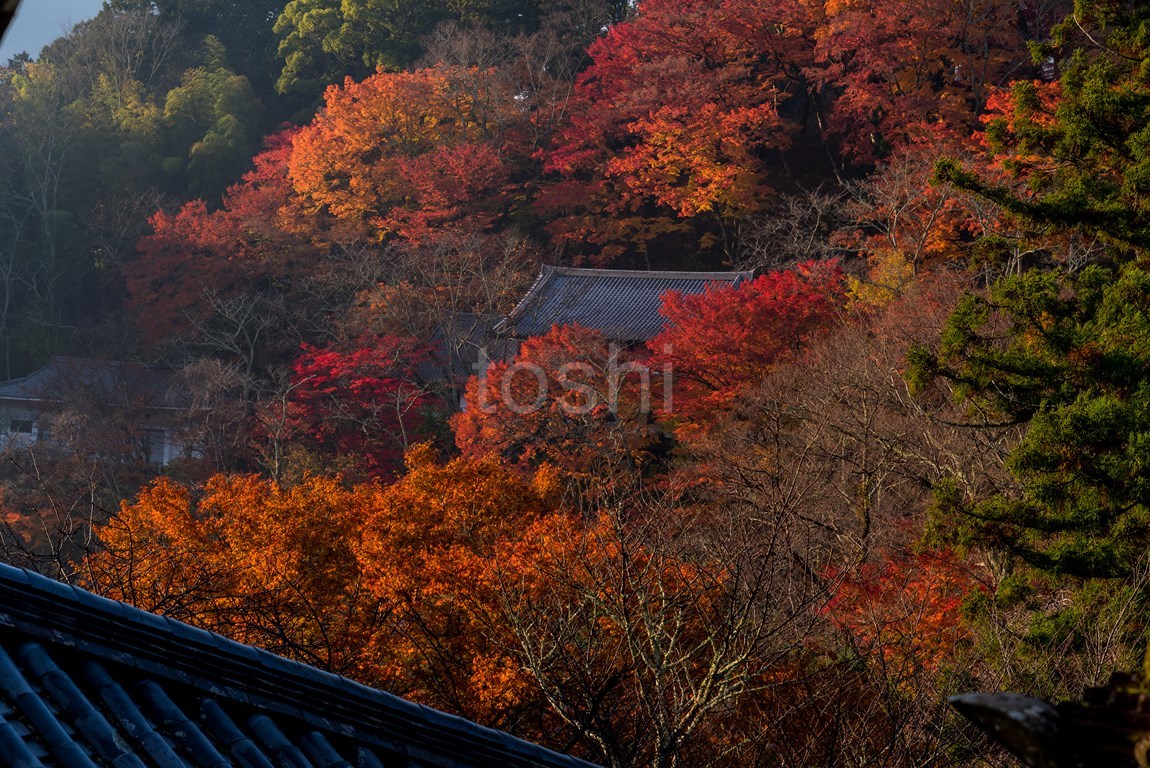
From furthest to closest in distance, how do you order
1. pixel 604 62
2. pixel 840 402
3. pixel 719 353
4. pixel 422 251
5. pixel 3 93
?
pixel 3 93 < pixel 604 62 < pixel 422 251 < pixel 719 353 < pixel 840 402

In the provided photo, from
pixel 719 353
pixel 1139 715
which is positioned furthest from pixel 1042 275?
pixel 719 353

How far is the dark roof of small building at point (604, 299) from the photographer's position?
2808 cm

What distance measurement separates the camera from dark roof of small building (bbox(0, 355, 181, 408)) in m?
31.3

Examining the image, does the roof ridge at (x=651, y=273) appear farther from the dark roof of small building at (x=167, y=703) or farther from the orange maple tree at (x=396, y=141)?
the dark roof of small building at (x=167, y=703)

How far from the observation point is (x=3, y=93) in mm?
43812

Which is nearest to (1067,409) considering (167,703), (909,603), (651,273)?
(909,603)

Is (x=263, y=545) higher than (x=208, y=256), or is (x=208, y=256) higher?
(x=208, y=256)

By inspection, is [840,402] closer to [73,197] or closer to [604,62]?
[604,62]

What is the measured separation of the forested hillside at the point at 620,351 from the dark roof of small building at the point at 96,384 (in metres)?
0.56

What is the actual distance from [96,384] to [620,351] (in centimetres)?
1697

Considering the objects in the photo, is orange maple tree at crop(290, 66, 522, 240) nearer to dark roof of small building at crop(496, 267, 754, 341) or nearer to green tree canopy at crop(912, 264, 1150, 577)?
dark roof of small building at crop(496, 267, 754, 341)

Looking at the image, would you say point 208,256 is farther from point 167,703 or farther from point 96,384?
point 167,703

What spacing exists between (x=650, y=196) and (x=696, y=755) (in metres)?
27.0

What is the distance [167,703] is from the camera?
353cm
